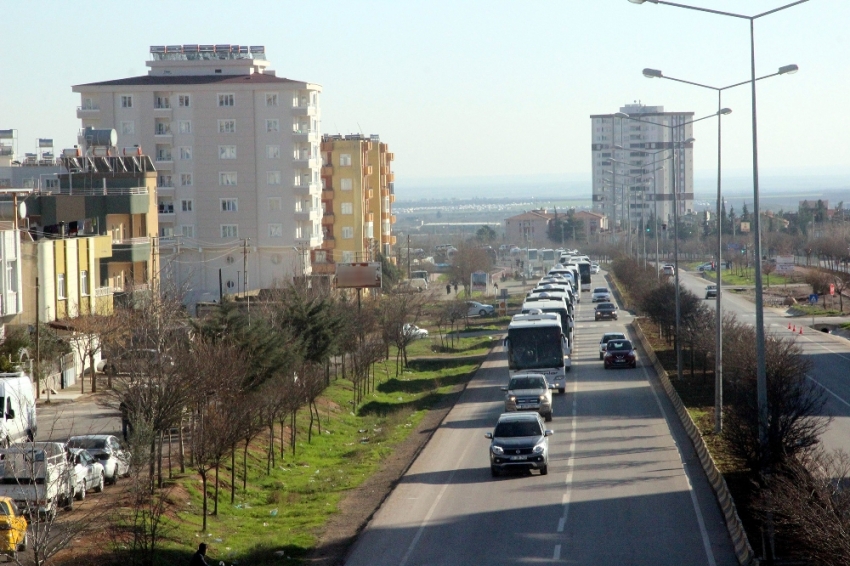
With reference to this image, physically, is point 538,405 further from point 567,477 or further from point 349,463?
point 567,477

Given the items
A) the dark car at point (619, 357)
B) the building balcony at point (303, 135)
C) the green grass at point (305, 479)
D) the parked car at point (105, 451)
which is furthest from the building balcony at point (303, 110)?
the parked car at point (105, 451)

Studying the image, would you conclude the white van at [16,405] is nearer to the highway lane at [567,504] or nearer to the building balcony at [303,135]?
the highway lane at [567,504]

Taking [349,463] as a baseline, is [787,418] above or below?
above

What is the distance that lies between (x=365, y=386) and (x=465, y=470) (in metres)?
20.3

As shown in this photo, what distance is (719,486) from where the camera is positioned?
21.8m

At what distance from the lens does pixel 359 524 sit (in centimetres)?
2155

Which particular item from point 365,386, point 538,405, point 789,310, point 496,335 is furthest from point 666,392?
point 789,310

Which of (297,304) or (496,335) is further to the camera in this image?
Answer: (496,335)

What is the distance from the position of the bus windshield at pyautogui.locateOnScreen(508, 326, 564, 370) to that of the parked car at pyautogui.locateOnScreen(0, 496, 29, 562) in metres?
24.1

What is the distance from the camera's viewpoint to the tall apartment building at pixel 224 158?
81.3 meters

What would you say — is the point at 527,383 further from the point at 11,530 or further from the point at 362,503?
the point at 11,530

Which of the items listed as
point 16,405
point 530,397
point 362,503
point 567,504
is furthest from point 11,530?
point 530,397

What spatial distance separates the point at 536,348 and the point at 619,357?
9.75m

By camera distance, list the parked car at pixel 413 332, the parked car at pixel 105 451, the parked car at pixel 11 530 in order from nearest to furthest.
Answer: the parked car at pixel 11 530
the parked car at pixel 105 451
the parked car at pixel 413 332
